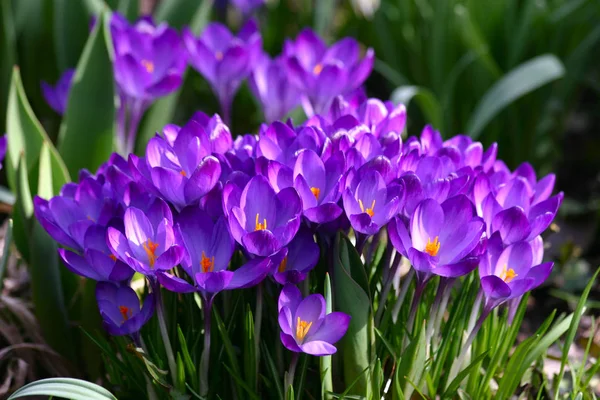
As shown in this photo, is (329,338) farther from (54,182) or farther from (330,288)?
(54,182)

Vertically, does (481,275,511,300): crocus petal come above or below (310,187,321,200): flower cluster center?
below

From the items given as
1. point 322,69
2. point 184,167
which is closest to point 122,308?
point 184,167

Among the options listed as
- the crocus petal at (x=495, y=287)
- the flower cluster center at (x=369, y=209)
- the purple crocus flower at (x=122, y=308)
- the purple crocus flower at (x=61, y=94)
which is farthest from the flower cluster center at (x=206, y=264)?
the purple crocus flower at (x=61, y=94)

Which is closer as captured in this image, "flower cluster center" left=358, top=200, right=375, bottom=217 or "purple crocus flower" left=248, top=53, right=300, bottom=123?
"flower cluster center" left=358, top=200, right=375, bottom=217

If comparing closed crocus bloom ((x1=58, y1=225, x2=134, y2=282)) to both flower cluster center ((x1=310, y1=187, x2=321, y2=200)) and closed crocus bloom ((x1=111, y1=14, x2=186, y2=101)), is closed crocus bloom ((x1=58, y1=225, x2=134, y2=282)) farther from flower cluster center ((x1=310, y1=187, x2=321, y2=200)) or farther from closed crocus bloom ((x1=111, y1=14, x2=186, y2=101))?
closed crocus bloom ((x1=111, y1=14, x2=186, y2=101))

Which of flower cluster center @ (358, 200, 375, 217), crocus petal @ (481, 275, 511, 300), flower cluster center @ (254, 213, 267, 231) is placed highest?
flower cluster center @ (358, 200, 375, 217)

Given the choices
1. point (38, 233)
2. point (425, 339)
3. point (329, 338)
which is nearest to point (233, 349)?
point (329, 338)

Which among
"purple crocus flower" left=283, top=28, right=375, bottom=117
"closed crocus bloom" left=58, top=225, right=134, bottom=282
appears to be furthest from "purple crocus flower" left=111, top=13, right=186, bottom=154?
"closed crocus bloom" left=58, top=225, right=134, bottom=282

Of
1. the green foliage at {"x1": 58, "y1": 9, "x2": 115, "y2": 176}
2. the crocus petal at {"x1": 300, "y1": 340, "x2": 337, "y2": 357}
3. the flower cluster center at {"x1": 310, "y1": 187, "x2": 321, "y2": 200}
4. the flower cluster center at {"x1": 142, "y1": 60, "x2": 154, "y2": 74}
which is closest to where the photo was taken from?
the crocus petal at {"x1": 300, "y1": 340, "x2": 337, "y2": 357}
